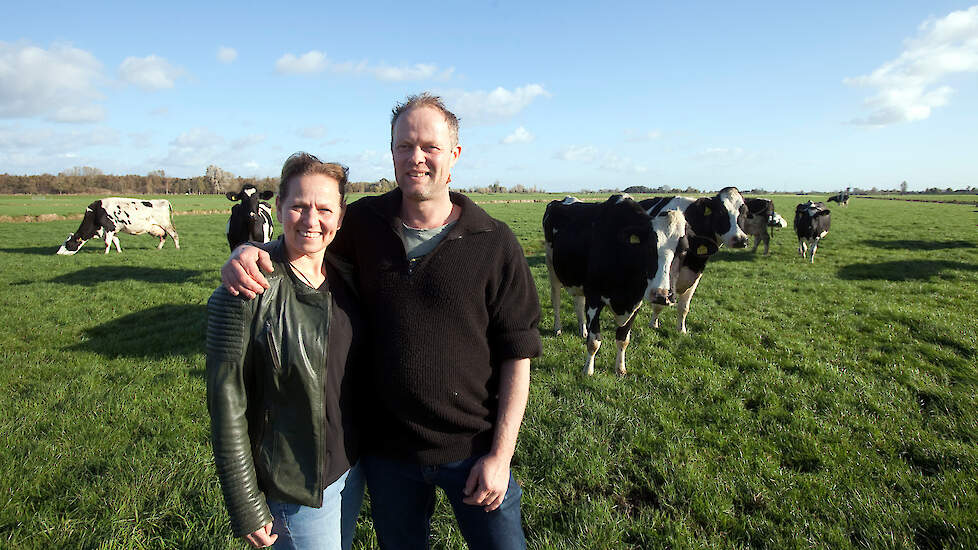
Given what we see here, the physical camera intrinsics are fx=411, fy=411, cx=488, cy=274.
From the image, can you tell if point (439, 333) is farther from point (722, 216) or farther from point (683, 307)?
point (722, 216)

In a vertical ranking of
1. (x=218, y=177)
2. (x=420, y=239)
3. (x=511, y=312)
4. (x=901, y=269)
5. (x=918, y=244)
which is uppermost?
(x=218, y=177)

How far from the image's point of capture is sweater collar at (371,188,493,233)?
6.01 ft

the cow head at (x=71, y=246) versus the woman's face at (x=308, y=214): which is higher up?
the woman's face at (x=308, y=214)

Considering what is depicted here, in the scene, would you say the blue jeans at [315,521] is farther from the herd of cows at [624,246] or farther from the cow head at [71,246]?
the cow head at [71,246]

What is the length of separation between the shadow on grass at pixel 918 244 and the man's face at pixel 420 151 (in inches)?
900

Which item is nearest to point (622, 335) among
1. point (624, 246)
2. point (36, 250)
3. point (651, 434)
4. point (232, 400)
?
point (624, 246)

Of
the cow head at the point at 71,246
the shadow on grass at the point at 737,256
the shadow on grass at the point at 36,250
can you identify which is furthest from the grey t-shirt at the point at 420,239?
the shadow on grass at the point at 36,250

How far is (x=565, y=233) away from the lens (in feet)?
21.4

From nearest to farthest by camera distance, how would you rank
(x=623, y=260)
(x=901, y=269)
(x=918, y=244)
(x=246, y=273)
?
(x=246, y=273), (x=623, y=260), (x=901, y=269), (x=918, y=244)

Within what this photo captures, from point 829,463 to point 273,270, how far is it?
4.72 meters

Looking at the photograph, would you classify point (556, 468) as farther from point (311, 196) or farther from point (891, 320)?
point (891, 320)

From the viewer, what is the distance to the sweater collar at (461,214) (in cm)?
183

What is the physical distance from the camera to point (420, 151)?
69.2 inches

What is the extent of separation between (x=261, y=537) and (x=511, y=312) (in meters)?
1.28
